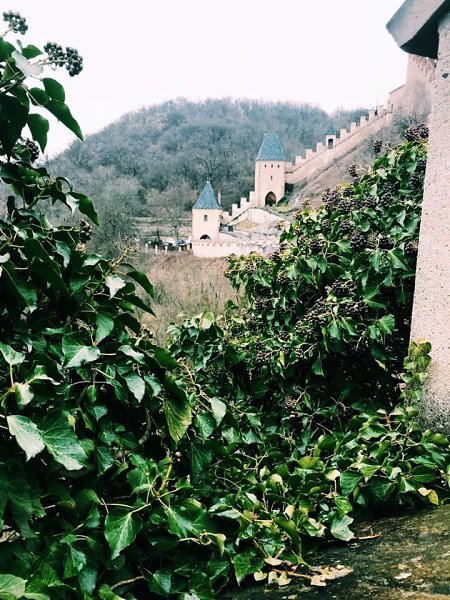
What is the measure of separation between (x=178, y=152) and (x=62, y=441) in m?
61.3

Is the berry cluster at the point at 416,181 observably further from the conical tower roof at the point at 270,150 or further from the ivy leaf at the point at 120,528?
the conical tower roof at the point at 270,150

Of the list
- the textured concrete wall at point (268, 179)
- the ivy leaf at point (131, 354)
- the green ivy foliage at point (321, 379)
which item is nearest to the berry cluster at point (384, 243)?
the green ivy foliage at point (321, 379)

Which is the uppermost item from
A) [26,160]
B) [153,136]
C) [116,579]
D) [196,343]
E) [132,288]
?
[153,136]

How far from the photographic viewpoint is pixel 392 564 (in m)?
1.64

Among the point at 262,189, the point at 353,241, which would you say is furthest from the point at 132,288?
the point at 262,189

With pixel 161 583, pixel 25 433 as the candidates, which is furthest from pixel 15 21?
pixel 161 583

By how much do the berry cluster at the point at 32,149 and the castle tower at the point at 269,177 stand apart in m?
47.9


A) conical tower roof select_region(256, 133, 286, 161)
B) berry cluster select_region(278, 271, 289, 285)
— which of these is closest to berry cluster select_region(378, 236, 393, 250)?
berry cluster select_region(278, 271, 289, 285)

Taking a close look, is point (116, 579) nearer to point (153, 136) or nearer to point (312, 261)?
point (312, 261)

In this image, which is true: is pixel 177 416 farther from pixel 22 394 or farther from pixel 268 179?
pixel 268 179

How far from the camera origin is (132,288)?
1.96 meters

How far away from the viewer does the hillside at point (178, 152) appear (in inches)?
1772

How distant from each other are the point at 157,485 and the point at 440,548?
0.85 m

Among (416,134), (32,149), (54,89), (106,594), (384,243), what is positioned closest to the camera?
(106,594)
